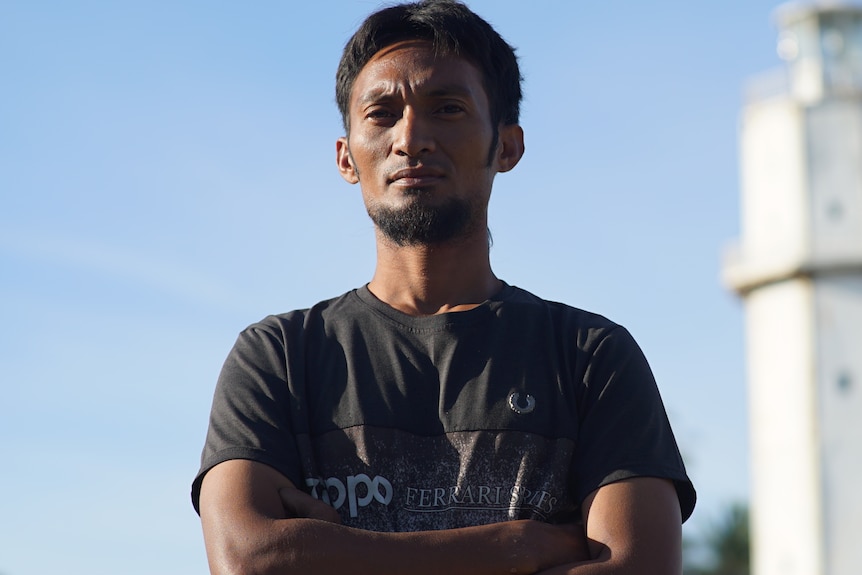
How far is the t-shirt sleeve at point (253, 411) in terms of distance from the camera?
14.8 ft

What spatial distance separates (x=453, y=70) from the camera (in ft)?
16.0

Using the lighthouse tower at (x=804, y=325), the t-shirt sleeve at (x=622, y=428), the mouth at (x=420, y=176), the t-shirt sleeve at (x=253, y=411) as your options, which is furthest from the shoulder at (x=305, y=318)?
the lighthouse tower at (x=804, y=325)

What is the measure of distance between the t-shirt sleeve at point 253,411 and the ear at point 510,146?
0.98 meters

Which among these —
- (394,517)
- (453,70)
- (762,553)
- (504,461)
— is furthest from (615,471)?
(762,553)

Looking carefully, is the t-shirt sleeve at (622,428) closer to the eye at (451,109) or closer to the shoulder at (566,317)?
the shoulder at (566,317)

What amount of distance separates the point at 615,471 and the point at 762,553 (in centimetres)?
3811

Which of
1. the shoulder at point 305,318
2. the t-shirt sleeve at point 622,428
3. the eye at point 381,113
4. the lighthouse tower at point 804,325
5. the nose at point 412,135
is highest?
the lighthouse tower at point 804,325

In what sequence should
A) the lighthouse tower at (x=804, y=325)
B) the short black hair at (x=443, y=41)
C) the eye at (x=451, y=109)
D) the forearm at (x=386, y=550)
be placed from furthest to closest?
1. the lighthouse tower at (x=804, y=325)
2. the short black hair at (x=443, y=41)
3. the eye at (x=451, y=109)
4. the forearm at (x=386, y=550)

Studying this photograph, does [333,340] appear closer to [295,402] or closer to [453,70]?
[295,402]

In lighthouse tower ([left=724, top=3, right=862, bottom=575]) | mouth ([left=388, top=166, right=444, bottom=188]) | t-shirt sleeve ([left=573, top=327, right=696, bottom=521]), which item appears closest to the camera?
t-shirt sleeve ([left=573, top=327, right=696, bottom=521])

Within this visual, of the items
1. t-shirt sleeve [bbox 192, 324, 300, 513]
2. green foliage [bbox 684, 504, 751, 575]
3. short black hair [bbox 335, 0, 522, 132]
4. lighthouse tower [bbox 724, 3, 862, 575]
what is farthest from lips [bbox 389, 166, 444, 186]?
green foliage [bbox 684, 504, 751, 575]

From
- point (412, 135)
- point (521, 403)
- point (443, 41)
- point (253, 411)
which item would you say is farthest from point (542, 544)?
point (443, 41)

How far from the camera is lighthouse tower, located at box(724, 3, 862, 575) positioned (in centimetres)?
3750

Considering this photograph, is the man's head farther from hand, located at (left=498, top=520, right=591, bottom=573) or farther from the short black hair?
hand, located at (left=498, top=520, right=591, bottom=573)
